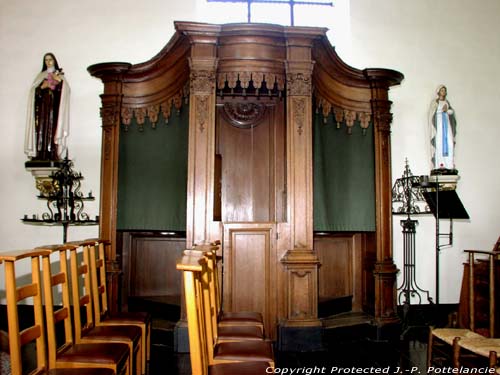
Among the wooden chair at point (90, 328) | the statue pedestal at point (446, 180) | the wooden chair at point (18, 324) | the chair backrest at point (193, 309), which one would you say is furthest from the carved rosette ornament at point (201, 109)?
the statue pedestal at point (446, 180)

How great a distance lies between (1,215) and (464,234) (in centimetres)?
559

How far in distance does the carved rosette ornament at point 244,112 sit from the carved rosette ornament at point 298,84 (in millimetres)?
874

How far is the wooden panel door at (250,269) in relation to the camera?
4.21 meters

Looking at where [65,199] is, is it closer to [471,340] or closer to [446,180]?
[471,340]

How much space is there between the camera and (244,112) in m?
5.16

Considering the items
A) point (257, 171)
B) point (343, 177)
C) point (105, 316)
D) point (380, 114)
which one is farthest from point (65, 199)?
point (380, 114)

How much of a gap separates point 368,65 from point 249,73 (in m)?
2.03

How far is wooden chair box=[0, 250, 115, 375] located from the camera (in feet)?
6.31

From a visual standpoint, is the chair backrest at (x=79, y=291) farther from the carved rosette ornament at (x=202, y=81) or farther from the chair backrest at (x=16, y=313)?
the carved rosette ornament at (x=202, y=81)

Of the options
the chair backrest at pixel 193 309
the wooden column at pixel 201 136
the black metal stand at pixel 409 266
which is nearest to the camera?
the chair backrest at pixel 193 309

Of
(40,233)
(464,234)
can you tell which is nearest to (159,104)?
(40,233)

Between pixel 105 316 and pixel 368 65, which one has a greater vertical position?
pixel 368 65

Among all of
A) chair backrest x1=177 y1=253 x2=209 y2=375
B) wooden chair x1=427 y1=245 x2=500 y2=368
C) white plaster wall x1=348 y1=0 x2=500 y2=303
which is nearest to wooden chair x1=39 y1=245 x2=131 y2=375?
chair backrest x1=177 y1=253 x2=209 y2=375

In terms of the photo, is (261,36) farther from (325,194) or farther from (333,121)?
(325,194)
